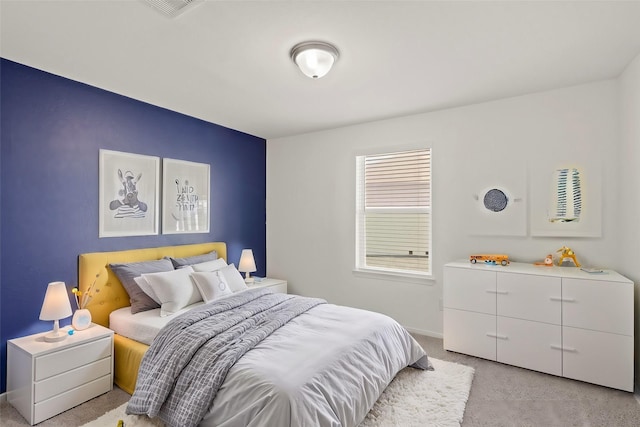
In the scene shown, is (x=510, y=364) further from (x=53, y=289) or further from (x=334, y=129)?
(x=53, y=289)

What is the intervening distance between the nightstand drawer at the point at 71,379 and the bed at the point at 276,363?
0.13 metres

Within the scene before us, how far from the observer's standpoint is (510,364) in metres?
2.87

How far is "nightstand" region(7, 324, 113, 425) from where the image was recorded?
7.09ft

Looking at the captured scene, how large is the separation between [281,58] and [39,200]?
85.0 inches

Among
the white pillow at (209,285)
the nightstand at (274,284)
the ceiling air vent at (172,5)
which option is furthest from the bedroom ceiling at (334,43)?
the nightstand at (274,284)

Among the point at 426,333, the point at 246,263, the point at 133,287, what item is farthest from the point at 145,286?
the point at 426,333

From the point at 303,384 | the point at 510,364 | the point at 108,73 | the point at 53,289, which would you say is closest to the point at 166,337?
the point at 53,289

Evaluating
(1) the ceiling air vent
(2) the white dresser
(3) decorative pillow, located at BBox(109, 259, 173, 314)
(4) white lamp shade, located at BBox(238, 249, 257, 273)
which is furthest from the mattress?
(2) the white dresser

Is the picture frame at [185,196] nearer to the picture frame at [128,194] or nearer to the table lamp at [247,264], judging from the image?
the picture frame at [128,194]

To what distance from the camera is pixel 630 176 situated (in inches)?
99.7

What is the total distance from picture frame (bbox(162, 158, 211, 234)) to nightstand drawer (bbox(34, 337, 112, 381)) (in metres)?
1.32

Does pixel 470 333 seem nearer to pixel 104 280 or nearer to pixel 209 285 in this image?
pixel 209 285

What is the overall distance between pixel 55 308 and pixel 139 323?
561mm

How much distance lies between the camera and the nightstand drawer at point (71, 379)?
218cm
